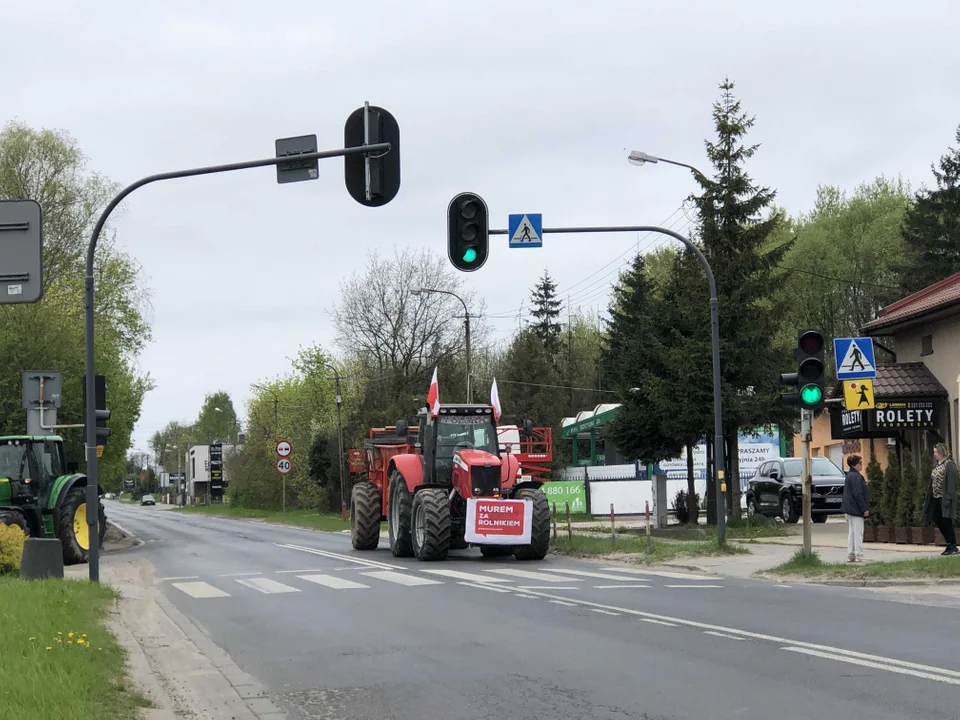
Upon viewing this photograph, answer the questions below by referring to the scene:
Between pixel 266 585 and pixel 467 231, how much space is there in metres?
6.24

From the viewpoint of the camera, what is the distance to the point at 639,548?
81.4 feet

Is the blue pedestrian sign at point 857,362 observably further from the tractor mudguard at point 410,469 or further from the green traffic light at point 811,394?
the tractor mudguard at point 410,469

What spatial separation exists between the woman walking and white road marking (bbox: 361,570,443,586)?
833 cm

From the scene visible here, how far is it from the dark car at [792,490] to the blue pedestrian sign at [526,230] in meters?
16.0

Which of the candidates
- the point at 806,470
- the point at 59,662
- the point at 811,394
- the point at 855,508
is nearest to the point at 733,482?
the point at 855,508

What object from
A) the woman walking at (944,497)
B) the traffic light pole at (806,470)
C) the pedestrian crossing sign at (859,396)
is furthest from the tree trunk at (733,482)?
the traffic light pole at (806,470)

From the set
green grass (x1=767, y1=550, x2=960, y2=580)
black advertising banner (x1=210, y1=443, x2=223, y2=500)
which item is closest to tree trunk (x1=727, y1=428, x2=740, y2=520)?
green grass (x1=767, y1=550, x2=960, y2=580)

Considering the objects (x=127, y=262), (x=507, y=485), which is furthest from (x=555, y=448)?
(x=507, y=485)

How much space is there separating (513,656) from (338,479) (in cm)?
5297

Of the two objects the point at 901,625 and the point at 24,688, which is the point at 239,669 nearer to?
the point at 24,688

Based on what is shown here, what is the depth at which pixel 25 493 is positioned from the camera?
2497 centimetres

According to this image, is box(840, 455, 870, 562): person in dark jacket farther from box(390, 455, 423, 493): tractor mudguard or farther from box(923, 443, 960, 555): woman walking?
box(390, 455, 423, 493): tractor mudguard

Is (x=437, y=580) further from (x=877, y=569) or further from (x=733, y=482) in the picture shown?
(x=733, y=482)

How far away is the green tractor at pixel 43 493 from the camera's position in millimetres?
24984
